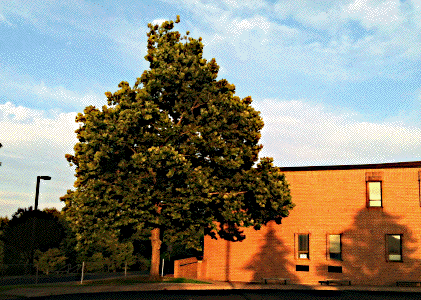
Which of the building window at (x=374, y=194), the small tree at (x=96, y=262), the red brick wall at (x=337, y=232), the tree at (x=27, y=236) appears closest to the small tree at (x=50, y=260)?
the tree at (x=27, y=236)

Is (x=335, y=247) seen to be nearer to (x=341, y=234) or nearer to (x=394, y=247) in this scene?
(x=341, y=234)

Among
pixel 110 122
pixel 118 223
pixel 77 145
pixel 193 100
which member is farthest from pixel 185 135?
pixel 77 145

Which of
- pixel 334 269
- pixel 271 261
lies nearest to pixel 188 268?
pixel 271 261

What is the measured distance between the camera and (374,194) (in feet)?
115

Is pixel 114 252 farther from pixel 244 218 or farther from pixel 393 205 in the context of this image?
pixel 393 205

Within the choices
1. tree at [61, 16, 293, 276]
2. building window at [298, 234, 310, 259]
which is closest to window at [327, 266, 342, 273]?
building window at [298, 234, 310, 259]

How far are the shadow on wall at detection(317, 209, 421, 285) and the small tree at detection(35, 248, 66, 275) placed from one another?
72.3 ft

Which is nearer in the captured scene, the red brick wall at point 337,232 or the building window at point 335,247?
the red brick wall at point 337,232

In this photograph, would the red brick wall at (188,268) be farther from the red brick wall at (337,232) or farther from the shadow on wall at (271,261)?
the shadow on wall at (271,261)

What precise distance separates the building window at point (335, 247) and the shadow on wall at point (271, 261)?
299 cm

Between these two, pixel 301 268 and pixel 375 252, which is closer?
pixel 375 252

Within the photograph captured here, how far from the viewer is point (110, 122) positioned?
27.4 meters

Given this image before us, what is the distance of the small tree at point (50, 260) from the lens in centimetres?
4134

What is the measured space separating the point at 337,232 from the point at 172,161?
50.1 ft
